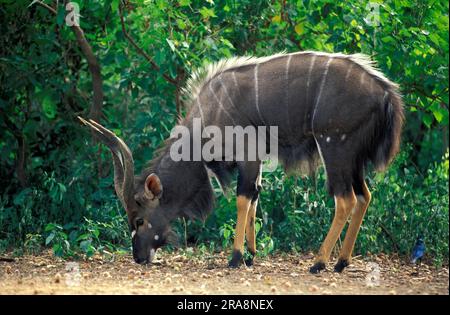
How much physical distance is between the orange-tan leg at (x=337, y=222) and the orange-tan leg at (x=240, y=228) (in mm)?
610

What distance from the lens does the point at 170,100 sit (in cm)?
883

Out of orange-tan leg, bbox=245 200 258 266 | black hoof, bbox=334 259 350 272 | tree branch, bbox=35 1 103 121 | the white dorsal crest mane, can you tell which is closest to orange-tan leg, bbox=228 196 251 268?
orange-tan leg, bbox=245 200 258 266

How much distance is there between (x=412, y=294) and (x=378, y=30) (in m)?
3.16

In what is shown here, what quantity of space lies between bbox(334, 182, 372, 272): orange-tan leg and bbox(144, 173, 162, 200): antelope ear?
61.5 inches

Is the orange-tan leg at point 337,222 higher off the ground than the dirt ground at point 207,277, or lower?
higher

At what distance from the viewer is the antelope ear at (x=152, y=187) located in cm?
722

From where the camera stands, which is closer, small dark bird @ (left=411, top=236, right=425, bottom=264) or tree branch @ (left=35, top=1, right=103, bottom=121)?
small dark bird @ (left=411, top=236, right=425, bottom=264)

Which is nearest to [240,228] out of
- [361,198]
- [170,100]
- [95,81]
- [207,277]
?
[207,277]

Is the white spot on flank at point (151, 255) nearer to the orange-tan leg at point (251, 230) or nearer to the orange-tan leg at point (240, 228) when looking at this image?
the orange-tan leg at point (240, 228)

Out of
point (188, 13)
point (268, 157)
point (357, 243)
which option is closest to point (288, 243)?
point (357, 243)

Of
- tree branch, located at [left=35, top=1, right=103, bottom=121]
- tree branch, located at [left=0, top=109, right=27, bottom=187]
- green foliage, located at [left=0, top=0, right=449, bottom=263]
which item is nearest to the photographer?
green foliage, located at [left=0, top=0, right=449, bottom=263]

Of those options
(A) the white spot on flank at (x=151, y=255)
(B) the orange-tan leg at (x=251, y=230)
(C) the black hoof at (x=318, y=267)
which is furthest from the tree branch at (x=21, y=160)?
(C) the black hoof at (x=318, y=267)

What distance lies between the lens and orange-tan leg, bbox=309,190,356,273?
684 centimetres

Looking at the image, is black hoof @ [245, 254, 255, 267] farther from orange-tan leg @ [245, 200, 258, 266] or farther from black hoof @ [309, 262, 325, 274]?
black hoof @ [309, 262, 325, 274]
